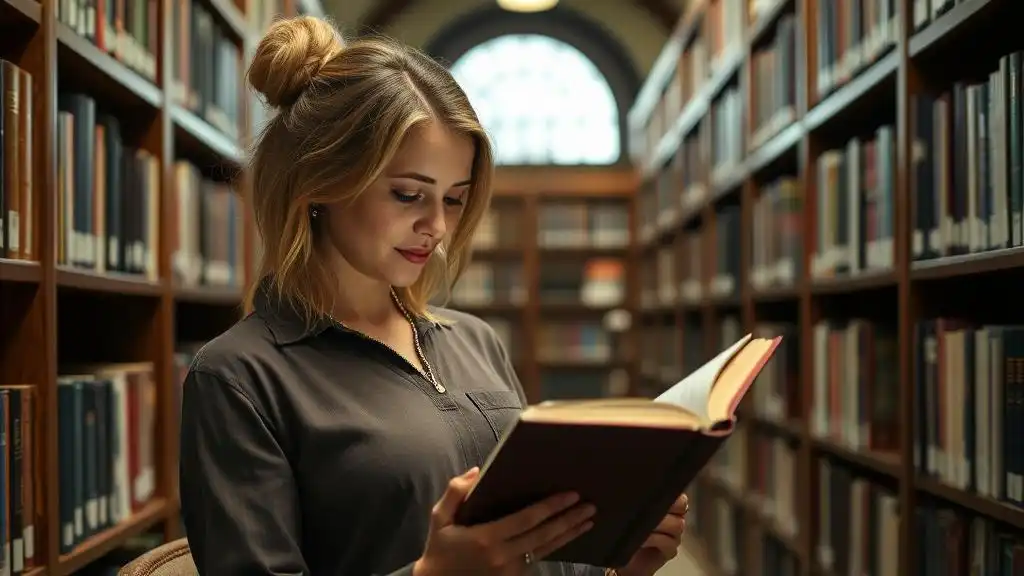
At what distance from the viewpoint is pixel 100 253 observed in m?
1.87

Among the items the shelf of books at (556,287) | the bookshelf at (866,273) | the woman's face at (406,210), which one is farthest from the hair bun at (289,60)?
the shelf of books at (556,287)

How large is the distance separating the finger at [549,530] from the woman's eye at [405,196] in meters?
0.49

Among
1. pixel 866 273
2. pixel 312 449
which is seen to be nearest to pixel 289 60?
pixel 312 449

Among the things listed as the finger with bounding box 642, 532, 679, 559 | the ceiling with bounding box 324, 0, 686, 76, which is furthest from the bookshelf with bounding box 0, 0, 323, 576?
the ceiling with bounding box 324, 0, 686, 76

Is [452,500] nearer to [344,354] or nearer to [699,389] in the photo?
[699,389]

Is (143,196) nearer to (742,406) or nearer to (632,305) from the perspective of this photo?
(742,406)

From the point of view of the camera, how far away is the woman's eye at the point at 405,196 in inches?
49.0

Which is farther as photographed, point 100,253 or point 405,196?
point 100,253

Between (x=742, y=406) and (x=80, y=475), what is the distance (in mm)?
2358

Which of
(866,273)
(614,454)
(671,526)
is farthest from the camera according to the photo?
(866,273)

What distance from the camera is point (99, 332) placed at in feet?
7.30

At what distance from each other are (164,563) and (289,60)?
687 millimetres

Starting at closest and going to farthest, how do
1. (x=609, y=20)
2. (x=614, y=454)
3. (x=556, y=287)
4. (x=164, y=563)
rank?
(x=614, y=454), (x=164, y=563), (x=556, y=287), (x=609, y=20)

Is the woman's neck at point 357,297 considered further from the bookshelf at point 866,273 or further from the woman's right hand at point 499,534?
the bookshelf at point 866,273
